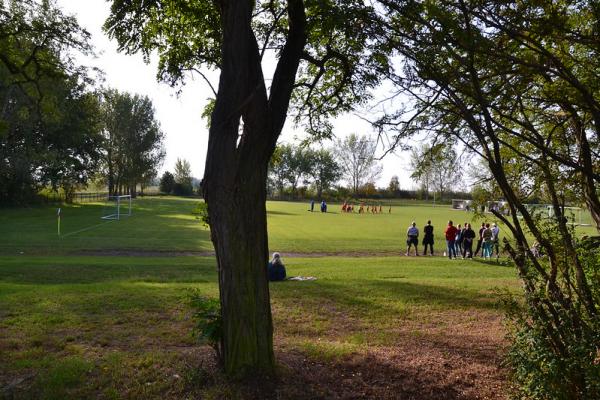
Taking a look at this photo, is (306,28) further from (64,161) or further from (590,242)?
(64,161)

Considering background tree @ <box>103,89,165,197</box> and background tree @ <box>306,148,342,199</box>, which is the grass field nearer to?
background tree @ <box>103,89,165,197</box>

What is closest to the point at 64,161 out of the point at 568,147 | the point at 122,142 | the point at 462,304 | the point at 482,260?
the point at 122,142

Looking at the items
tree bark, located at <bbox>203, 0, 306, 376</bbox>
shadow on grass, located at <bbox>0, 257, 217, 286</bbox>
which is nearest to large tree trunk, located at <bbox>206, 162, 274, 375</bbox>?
tree bark, located at <bbox>203, 0, 306, 376</bbox>

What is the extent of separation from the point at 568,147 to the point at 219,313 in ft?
16.7

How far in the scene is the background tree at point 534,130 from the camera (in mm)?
4359

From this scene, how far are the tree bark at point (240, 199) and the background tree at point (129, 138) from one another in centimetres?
7282

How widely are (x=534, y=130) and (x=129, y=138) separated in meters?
76.4

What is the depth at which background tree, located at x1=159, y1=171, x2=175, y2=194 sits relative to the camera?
98625 mm

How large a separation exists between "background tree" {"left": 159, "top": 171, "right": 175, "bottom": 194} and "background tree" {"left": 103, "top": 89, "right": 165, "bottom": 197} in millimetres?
19384

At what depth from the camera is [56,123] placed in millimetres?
42594

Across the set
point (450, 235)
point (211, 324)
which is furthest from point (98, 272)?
point (450, 235)

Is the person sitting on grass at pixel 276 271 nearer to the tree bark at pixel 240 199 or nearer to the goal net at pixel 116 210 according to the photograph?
the tree bark at pixel 240 199

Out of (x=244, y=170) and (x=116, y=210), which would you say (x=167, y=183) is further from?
(x=244, y=170)

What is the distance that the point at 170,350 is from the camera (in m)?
6.66
